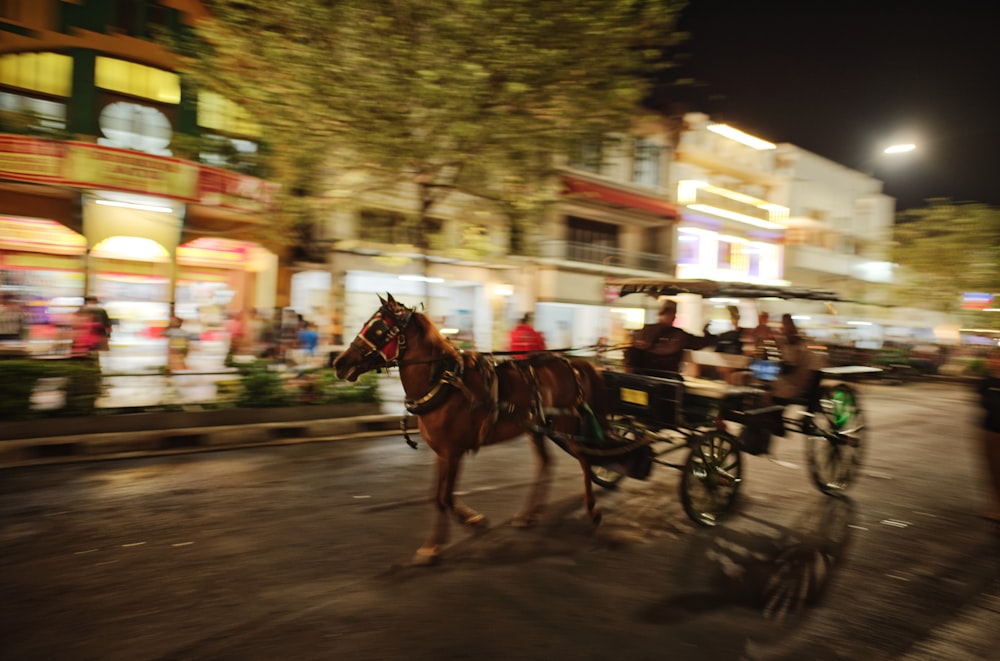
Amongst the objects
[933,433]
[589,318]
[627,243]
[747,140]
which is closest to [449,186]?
[933,433]

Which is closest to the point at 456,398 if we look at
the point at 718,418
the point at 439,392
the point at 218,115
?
the point at 439,392

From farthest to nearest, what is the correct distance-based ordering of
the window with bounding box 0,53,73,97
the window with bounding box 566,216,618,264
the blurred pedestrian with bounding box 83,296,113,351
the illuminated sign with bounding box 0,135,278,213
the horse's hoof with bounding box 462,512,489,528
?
the window with bounding box 566,216,618,264 → the window with bounding box 0,53,73,97 → the illuminated sign with bounding box 0,135,278,213 → the blurred pedestrian with bounding box 83,296,113,351 → the horse's hoof with bounding box 462,512,489,528

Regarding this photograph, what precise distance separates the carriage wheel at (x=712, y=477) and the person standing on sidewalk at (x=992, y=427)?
247 centimetres

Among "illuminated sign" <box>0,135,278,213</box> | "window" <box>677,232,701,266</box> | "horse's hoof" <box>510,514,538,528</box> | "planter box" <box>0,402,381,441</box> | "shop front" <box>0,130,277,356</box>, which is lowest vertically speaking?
"horse's hoof" <box>510,514,538,528</box>

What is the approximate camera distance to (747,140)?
3094cm

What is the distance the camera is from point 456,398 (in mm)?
5234

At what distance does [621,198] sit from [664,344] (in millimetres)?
19299

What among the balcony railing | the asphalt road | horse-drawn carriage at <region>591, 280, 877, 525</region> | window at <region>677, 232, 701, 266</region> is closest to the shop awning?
window at <region>677, 232, 701, 266</region>

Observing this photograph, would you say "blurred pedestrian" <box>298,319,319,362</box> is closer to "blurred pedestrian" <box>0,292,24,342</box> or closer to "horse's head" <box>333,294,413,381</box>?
"blurred pedestrian" <box>0,292,24,342</box>

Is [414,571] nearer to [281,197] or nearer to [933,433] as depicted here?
[281,197]

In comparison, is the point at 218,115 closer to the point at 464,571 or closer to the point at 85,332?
the point at 85,332

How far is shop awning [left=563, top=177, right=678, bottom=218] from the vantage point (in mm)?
23344

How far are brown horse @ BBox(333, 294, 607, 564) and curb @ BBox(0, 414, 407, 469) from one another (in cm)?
457

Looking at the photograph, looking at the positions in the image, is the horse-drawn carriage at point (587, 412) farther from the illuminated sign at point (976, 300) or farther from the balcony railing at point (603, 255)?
the illuminated sign at point (976, 300)
